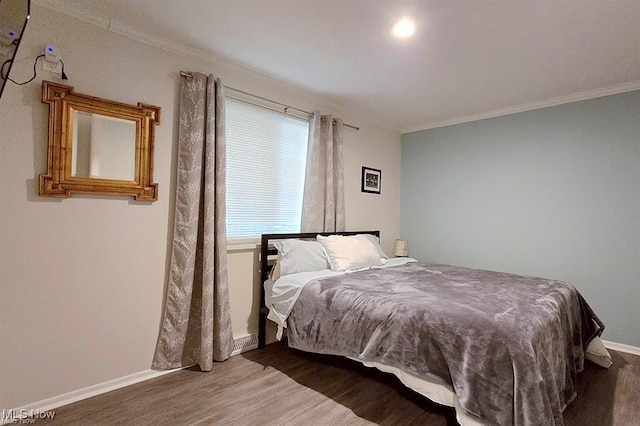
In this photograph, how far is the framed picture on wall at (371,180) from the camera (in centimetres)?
423

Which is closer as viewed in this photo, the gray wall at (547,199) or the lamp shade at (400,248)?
the gray wall at (547,199)

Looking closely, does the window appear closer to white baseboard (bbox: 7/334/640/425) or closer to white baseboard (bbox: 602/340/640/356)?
white baseboard (bbox: 7/334/640/425)

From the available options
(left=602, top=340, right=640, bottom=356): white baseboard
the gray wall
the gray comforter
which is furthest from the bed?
the gray wall

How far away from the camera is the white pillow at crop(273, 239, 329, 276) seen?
280 cm

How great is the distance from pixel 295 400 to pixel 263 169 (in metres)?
2.02

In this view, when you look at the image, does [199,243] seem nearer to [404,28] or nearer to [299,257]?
[299,257]

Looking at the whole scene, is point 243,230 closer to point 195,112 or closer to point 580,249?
point 195,112

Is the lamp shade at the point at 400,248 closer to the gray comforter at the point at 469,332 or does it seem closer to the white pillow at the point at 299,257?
Result: the gray comforter at the point at 469,332

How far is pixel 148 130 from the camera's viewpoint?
2342mm

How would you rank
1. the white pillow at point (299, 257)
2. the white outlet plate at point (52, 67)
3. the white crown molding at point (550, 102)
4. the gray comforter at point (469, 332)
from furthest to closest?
1. the white crown molding at point (550, 102)
2. the white pillow at point (299, 257)
3. the white outlet plate at point (52, 67)
4. the gray comforter at point (469, 332)

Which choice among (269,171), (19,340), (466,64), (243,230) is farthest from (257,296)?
(466,64)

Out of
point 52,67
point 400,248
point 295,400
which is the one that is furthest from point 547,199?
point 52,67

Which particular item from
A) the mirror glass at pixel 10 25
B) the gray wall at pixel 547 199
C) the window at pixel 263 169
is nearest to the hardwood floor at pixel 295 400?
the gray wall at pixel 547 199

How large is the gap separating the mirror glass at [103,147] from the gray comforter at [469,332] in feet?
5.22
